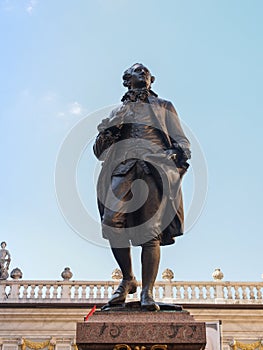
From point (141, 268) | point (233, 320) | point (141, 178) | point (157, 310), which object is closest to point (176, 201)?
point (141, 178)

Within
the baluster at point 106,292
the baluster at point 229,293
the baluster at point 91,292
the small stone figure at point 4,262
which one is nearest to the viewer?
the baluster at point 106,292

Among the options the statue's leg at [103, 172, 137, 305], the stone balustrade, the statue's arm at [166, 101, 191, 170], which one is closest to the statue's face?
the statue's arm at [166, 101, 191, 170]

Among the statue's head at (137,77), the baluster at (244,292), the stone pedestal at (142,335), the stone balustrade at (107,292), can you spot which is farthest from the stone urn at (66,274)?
the stone pedestal at (142,335)

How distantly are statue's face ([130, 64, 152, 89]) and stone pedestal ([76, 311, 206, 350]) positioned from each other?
2570 millimetres

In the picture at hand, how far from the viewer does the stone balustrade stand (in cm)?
1996

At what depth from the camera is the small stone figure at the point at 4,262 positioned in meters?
21.3

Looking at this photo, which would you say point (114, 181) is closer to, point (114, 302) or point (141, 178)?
point (141, 178)

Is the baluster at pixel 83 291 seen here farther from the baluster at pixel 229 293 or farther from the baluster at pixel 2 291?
the baluster at pixel 229 293

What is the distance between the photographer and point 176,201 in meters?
5.37

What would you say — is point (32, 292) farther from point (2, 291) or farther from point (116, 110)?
point (116, 110)

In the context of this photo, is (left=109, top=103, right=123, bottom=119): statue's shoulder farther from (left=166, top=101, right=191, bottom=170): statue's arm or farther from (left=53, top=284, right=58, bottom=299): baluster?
(left=53, top=284, right=58, bottom=299): baluster

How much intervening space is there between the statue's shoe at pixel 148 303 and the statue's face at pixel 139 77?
2.27 meters

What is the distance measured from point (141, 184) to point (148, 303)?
1186 mm

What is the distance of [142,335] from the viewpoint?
450cm
